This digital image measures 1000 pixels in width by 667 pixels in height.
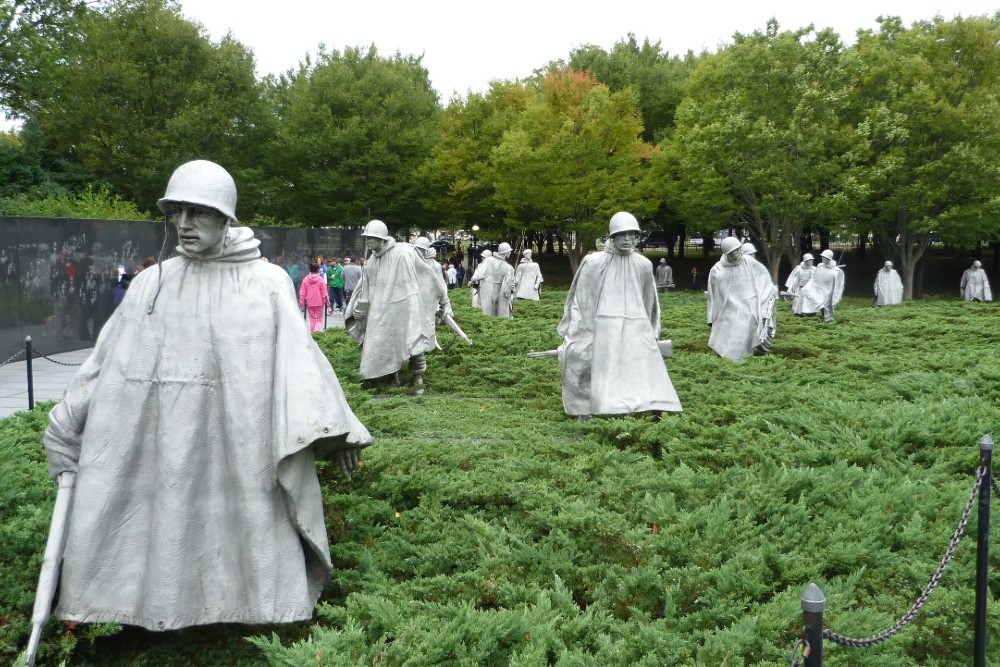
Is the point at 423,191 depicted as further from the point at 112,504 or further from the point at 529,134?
the point at 112,504

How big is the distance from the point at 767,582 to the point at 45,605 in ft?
10.6

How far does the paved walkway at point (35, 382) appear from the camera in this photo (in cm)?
1122

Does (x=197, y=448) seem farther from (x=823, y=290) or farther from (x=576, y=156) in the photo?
(x=576, y=156)

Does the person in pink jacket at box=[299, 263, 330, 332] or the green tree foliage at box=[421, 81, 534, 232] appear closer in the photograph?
the person in pink jacket at box=[299, 263, 330, 332]

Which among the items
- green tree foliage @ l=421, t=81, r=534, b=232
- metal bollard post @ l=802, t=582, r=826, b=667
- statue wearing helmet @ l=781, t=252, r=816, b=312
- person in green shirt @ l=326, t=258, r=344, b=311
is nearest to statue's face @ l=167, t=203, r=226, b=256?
metal bollard post @ l=802, t=582, r=826, b=667

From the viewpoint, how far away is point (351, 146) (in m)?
40.7

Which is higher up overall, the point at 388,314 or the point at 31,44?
the point at 31,44

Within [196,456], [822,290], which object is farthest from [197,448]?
[822,290]

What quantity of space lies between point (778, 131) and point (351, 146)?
1921cm

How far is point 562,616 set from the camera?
415 cm

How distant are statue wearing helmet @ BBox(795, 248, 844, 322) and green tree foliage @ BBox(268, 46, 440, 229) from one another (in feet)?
75.5

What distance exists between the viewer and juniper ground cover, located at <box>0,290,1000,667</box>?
3896mm

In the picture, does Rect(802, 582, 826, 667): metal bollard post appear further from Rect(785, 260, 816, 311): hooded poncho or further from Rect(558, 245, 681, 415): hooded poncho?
Rect(785, 260, 816, 311): hooded poncho

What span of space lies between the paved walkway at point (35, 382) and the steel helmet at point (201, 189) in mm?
7109
